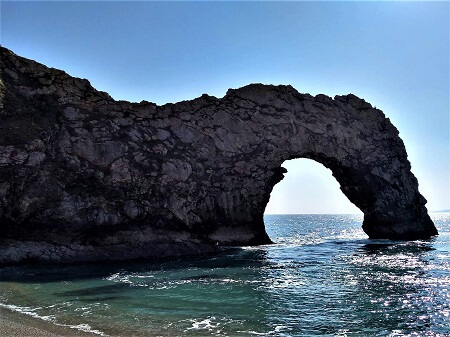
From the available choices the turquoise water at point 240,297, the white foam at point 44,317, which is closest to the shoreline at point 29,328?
the white foam at point 44,317

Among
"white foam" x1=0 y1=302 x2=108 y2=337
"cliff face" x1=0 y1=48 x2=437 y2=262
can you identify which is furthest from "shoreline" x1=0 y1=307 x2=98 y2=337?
"cliff face" x1=0 y1=48 x2=437 y2=262

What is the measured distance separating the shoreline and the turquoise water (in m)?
0.46

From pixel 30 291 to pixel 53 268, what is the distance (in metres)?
6.98

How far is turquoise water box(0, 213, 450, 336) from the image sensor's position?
10508 millimetres

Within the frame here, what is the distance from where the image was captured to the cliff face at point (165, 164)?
84.3ft

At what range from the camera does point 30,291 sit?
50.1ft

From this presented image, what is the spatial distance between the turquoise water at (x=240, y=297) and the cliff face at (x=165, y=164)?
→ 4.30m

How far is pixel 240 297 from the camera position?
46.1 ft

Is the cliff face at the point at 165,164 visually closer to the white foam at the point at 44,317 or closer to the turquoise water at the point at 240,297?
the turquoise water at the point at 240,297

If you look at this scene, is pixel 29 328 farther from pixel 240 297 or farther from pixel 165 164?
pixel 165 164

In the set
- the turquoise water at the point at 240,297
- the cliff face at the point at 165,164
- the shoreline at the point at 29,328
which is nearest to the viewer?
the shoreline at the point at 29,328

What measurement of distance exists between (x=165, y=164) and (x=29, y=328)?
21683 millimetres

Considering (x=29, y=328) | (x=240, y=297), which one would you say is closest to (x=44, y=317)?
(x=29, y=328)

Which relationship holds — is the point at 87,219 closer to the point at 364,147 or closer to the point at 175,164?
the point at 175,164
